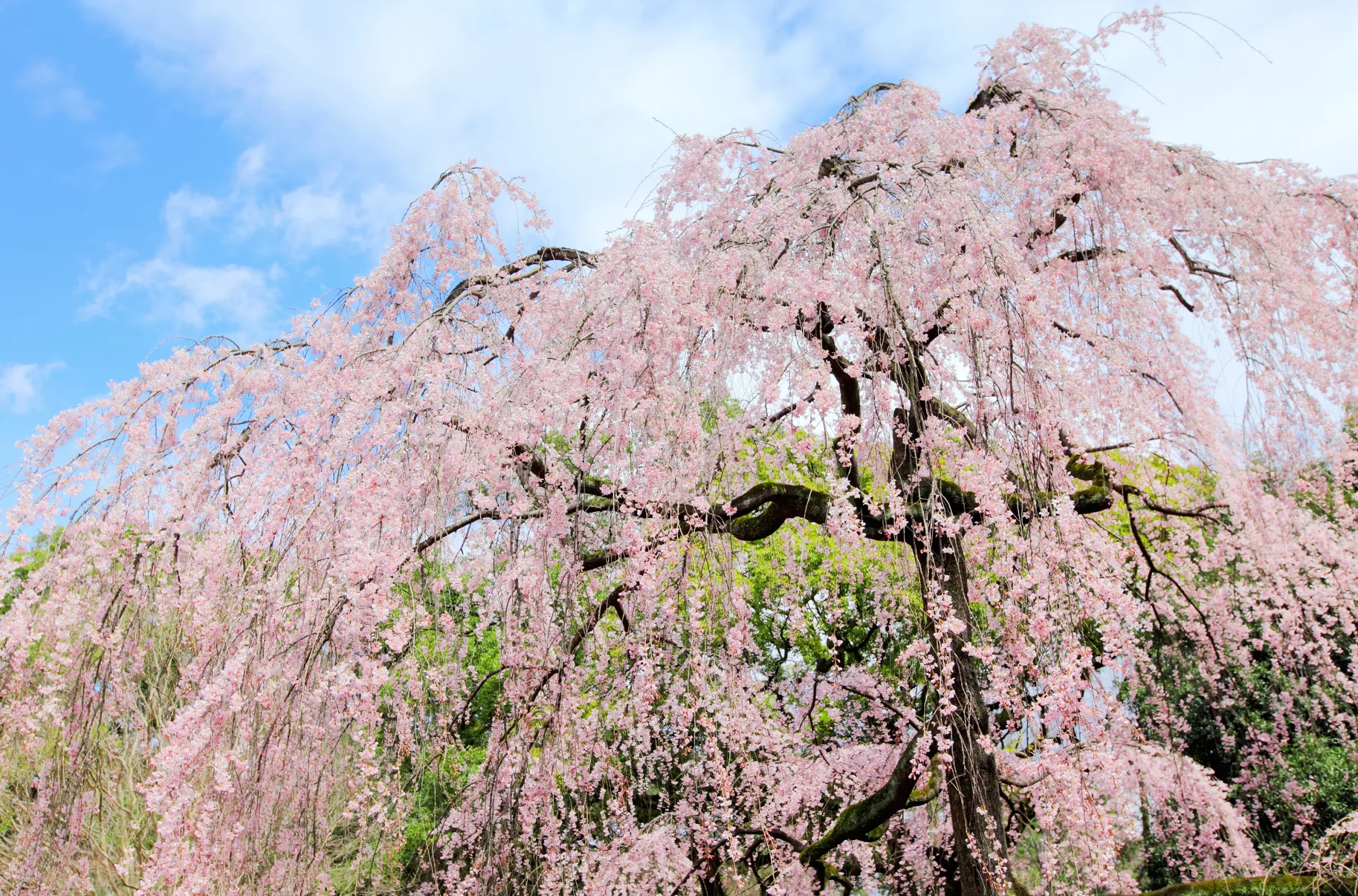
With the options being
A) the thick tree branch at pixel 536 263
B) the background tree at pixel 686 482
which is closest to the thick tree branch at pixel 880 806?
the background tree at pixel 686 482

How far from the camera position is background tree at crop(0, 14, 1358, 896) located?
3.13 metres

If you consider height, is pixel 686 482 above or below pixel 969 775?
above

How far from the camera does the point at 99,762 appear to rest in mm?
3428

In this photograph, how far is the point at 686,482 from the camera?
3.45m

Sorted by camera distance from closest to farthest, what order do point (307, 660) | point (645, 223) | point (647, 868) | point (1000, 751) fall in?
point (307, 660) → point (645, 223) → point (1000, 751) → point (647, 868)

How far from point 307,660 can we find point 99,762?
136cm


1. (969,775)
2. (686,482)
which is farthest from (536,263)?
(969,775)

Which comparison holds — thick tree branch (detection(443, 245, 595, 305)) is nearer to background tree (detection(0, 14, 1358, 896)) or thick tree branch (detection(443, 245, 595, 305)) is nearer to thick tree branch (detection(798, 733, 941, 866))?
background tree (detection(0, 14, 1358, 896))

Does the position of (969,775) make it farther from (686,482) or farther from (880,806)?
(686,482)

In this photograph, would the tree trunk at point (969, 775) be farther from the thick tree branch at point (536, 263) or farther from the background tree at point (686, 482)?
the thick tree branch at point (536, 263)

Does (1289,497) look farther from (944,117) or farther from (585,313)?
(585,313)

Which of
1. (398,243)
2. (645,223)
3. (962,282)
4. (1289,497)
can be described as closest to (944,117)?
(962,282)

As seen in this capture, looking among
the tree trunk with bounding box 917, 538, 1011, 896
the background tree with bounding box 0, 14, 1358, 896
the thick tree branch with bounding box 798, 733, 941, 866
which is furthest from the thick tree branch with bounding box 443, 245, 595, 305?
the thick tree branch with bounding box 798, 733, 941, 866

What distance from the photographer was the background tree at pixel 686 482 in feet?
10.3
